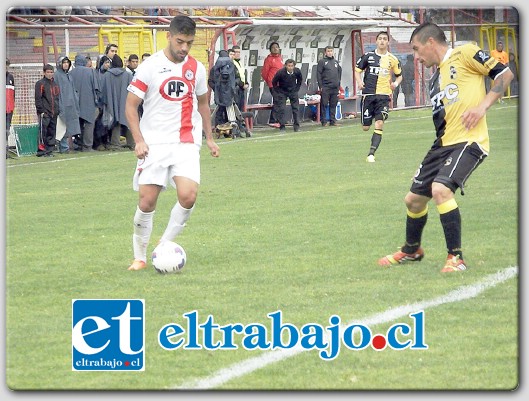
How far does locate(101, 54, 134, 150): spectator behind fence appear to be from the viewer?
24.1m

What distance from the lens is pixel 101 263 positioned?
10508 mm

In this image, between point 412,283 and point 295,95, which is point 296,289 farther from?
point 295,95

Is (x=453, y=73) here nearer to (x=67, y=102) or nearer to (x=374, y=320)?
(x=374, y=320)

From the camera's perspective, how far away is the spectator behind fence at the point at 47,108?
75.9 ft

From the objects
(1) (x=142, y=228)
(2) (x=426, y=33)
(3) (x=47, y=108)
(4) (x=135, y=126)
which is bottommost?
(1) (x=142, y=228)

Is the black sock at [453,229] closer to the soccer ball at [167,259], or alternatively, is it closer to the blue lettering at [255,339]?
the soccer ball at [167,259]

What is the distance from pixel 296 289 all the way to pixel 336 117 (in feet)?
75.3

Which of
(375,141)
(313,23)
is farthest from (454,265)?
(313,23)

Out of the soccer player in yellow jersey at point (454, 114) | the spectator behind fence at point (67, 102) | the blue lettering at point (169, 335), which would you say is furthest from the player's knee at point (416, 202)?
the spectator behind fence at point (67, 102)

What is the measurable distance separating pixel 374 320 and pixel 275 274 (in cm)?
192

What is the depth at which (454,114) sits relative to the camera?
9.43m

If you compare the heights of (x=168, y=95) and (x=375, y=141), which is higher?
(x=168, y=95)

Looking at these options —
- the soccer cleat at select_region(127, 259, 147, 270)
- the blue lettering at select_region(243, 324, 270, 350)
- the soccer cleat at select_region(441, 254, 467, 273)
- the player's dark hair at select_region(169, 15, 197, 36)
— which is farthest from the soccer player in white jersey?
the blue lettering at select_region(243, 324, 270, 350)

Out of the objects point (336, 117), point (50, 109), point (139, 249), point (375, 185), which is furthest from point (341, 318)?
point (336, 117)
